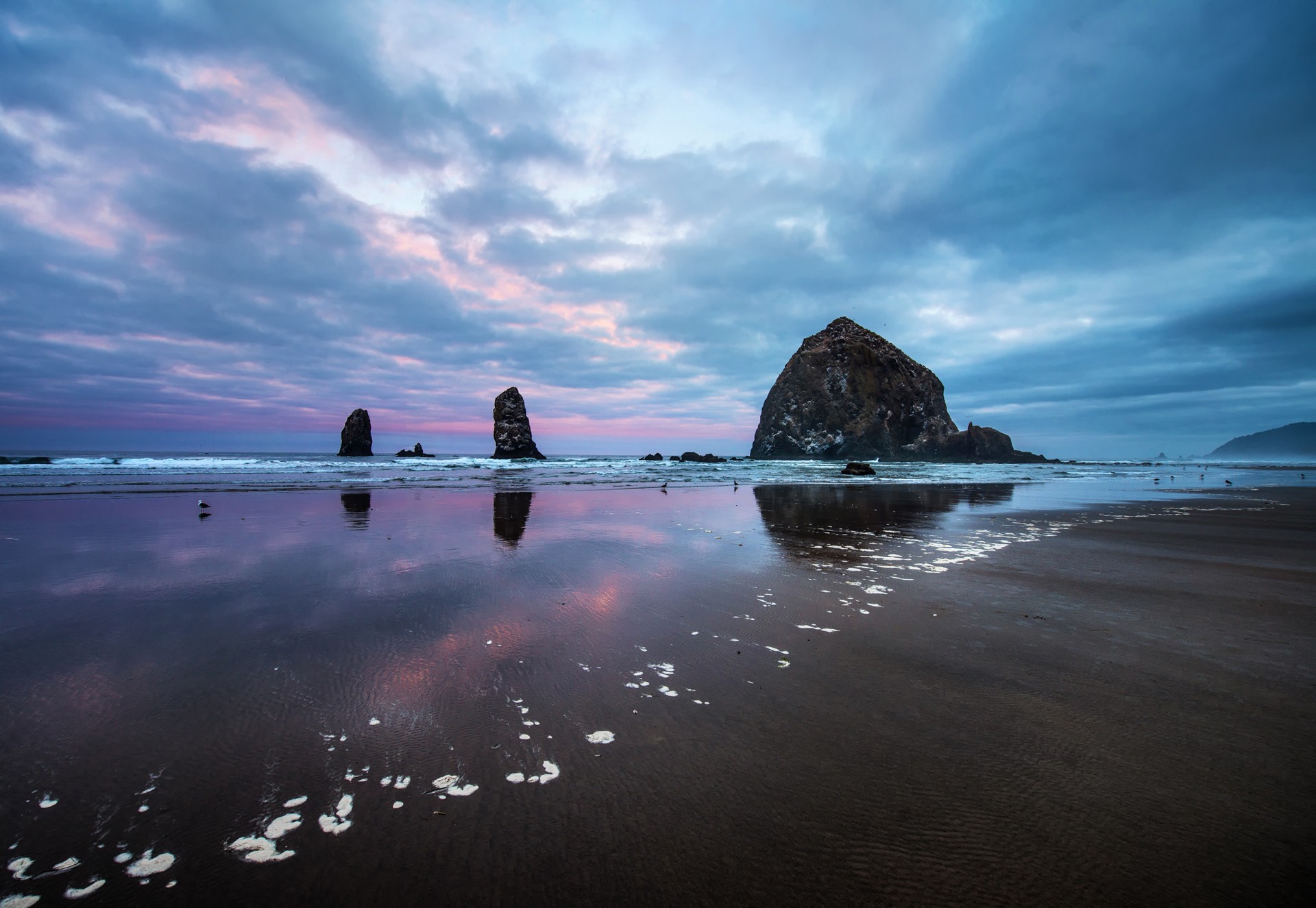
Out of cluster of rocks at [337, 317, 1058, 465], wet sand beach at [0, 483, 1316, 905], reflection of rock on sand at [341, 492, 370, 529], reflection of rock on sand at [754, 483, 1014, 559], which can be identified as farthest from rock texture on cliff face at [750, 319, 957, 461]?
wet sand beach at [0, 483, 1316, 905]

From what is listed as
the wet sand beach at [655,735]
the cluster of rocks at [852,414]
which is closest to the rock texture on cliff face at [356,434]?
the cluster of rocks at [852,414]

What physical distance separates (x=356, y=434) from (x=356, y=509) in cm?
7999

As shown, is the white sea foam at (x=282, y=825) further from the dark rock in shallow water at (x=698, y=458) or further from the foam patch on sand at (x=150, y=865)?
the dark rock in shallow water at (x=698, y=458)

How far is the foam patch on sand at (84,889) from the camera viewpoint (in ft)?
6.45

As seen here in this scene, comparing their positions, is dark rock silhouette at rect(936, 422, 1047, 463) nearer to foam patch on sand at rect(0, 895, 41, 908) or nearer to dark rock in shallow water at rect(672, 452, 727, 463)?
dark rock in shallow water at rect(672, 452, 727, 463)

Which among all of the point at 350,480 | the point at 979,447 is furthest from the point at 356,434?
the point at 979,447

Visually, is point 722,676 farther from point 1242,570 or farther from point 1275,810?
point 1242,570

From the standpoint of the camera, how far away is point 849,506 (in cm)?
1777

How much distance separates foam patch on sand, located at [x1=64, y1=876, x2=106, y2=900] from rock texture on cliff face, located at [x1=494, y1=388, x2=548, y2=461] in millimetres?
73432

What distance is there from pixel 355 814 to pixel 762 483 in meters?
28.6

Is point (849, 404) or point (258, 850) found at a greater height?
point (849, 404)

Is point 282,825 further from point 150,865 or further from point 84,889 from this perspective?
point 84,889

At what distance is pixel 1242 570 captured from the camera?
303 inches

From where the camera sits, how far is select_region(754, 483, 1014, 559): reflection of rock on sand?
37.8ft
